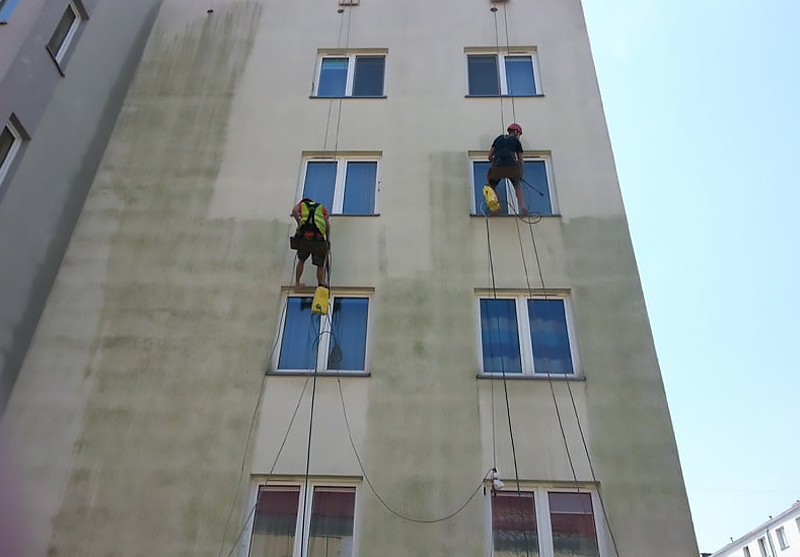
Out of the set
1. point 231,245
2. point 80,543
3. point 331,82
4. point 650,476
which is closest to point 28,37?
point 231,245

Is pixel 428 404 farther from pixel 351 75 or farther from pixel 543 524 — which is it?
pixel 351 75

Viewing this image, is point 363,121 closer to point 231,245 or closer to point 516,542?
point 231,245

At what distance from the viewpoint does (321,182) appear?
10.4 m

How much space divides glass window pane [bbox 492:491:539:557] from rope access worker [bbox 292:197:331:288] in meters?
3.62

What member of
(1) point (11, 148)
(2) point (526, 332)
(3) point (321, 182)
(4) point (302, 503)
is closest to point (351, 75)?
(3) point (321, 182)

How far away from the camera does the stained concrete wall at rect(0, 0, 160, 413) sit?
27.3ft

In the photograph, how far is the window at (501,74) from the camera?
11461 millimetres

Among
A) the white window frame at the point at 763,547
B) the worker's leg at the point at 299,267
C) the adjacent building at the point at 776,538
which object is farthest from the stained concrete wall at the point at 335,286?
the white window frame at the point at 763,547

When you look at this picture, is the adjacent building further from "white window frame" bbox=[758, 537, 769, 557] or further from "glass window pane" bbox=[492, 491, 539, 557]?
"glass window pane" bbox=[492, 491, 539, 557]

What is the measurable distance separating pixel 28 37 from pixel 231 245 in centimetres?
391

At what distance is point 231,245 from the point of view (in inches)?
374

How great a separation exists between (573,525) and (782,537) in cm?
3637

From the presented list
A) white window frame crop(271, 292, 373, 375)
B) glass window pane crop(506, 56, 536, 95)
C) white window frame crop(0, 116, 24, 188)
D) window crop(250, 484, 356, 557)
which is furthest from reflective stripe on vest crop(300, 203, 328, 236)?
glass window pane crop(506, 56, 536, 95)

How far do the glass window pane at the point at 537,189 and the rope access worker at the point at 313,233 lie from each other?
331 cm
